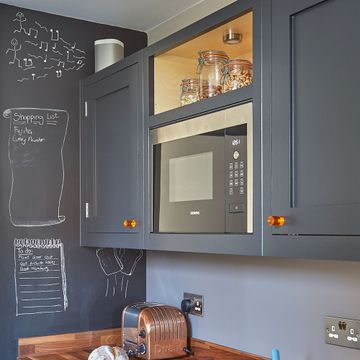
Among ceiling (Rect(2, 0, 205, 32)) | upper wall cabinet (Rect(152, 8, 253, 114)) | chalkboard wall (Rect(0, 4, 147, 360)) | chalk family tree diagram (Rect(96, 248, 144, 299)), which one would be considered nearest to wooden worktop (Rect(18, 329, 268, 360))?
chalkboard wall (Rect(0, 4, 147, 360))

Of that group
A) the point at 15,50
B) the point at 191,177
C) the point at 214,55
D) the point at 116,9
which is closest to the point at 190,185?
the point at 191,177

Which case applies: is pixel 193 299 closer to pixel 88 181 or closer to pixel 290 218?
pixel 88 181

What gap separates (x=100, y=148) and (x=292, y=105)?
1229 millimetres

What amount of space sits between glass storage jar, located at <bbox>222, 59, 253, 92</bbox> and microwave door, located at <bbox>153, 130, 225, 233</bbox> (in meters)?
0.16

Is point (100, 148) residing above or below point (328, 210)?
above

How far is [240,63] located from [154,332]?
47.0 inches

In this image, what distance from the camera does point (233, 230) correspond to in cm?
185

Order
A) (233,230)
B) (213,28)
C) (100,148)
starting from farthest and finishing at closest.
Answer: (100,148) → (213,28) → (233,230)

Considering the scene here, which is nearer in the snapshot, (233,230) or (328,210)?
(328,210)

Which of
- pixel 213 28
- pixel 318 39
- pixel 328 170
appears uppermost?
pixel 213 28

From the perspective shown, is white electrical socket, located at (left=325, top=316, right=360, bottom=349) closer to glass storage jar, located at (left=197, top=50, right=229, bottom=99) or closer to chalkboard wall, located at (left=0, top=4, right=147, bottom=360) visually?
glass storage jar, located at (left=197, top=50, right=229, bottom=99)

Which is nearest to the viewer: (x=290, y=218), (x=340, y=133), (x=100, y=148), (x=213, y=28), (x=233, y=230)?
(x=340, y=133)

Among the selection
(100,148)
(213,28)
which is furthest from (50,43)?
(213,28)

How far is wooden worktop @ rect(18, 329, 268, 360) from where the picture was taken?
2.47m
